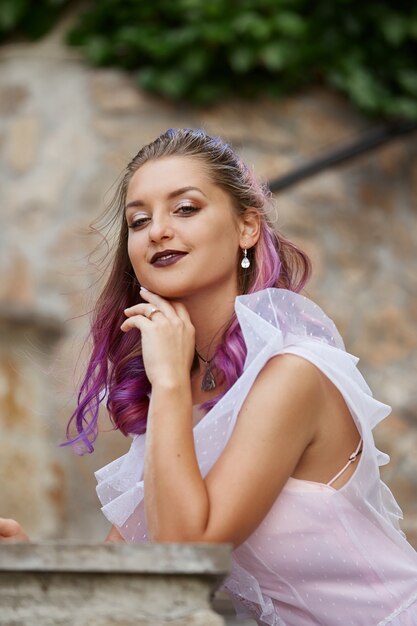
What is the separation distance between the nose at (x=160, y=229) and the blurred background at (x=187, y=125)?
2207 mm

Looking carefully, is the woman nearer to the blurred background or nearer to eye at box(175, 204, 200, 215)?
eye at box(175, 204, 200, 215)

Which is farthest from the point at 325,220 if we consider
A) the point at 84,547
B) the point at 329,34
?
the point at 84,547

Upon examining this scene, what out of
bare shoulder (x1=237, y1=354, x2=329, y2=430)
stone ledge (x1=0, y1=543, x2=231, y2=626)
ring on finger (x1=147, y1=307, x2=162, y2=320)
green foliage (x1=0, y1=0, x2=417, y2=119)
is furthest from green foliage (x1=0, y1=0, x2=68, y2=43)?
Result: stone ledge (x1=0, y1=543, x2=231, y2=626)

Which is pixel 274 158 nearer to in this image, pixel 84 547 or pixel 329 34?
pixel 329 34

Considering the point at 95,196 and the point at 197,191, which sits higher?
the point at 197,191

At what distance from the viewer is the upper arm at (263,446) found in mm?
1696

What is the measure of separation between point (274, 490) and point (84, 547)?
50 centimetres

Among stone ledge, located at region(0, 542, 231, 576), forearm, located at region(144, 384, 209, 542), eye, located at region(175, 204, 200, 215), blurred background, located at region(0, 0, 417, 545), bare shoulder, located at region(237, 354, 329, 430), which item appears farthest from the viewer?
blurred background, located at region(0, 0, 417, 545)

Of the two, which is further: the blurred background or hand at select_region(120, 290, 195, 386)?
the blurred background

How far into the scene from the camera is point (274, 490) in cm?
177

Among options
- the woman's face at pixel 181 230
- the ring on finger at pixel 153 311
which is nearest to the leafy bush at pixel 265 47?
the woman's face at pixel 181 230

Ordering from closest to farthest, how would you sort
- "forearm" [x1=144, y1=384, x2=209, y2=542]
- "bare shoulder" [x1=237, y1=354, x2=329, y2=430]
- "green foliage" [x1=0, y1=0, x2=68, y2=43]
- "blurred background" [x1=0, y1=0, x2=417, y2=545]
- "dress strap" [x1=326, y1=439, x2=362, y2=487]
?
"forearm" [x1=144, y1=384, x2=209, y2=542], "bare shoulder" [x1=237, y1=354, x2=329, y2=430], "dress strap" [x1=326, y1=439, x2=362, y2=487], "blurred background" [x1=0, y1=0, x2=417, y2=545], "green foliage" [x1=0, y1=0, x2=68, y2=43]

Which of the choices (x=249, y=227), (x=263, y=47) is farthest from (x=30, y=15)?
(x=249, y=227)

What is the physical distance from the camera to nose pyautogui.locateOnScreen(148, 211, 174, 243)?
2.02 m
